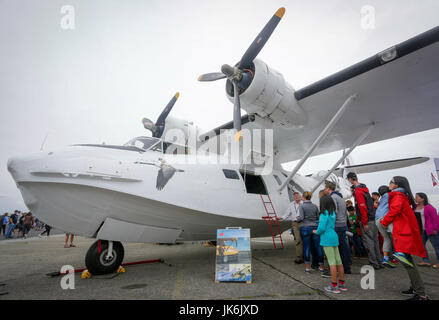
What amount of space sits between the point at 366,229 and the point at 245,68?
4.51 m

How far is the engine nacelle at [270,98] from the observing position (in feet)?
16.5

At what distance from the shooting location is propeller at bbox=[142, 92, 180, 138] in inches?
277

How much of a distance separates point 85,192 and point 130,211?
0.78 metres

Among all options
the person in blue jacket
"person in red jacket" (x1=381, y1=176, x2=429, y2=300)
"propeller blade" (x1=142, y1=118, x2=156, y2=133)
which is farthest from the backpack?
"propeller blade" (x1=142, y1=118, x2=156, y2=133)

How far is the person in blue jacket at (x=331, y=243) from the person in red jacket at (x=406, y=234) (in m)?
0.67

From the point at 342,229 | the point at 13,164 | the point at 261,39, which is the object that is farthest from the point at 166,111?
the point at 342,229

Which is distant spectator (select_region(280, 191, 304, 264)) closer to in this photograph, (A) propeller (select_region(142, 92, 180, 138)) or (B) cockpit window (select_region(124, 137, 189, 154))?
(B) cockpit window (select_region(124, 137, 189, 154))

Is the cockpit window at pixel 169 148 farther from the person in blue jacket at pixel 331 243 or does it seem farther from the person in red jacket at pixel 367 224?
the person in red jacket at pixel 367 224

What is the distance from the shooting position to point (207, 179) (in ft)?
15.6

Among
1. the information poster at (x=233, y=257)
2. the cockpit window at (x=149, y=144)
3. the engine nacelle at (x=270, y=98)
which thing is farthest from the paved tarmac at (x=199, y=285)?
the engine nacelle at (x=270, y=98)

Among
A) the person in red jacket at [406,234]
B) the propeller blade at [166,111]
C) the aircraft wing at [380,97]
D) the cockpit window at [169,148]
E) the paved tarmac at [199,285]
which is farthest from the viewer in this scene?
the propeller blade at [166,111]
